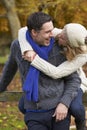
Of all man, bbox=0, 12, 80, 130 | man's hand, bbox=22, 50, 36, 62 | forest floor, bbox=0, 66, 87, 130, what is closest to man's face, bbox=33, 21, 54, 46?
man, bbox=0, 12, 80, 130

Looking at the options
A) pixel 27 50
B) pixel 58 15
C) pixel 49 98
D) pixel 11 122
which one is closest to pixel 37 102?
pixel 49 98

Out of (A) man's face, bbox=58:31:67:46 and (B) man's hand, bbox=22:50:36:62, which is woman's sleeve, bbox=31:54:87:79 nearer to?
(B) man's hand, bbox=22:50:36:62

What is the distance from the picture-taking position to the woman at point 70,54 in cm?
373

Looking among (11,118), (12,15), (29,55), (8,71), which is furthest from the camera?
(12,15)

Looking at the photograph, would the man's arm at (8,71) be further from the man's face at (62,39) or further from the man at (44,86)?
the man's face at (62,39)

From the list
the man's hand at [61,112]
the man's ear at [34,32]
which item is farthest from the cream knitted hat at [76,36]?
the man's hand at [61,112]

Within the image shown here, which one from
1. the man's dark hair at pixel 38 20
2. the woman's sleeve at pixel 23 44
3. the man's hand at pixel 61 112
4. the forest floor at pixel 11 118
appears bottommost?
the forest floor at pixel 11 118

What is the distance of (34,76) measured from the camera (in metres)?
3.82

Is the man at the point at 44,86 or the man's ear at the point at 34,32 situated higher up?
the man's ear at the point at 34,32

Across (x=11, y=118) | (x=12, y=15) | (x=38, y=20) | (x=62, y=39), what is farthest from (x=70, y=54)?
(x=12, y=15)

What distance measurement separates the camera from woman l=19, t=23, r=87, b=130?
12.2 ft

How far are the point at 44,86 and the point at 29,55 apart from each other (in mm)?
285

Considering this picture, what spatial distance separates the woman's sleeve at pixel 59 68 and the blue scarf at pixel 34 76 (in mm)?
43

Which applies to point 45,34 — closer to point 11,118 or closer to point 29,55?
point 29,55
